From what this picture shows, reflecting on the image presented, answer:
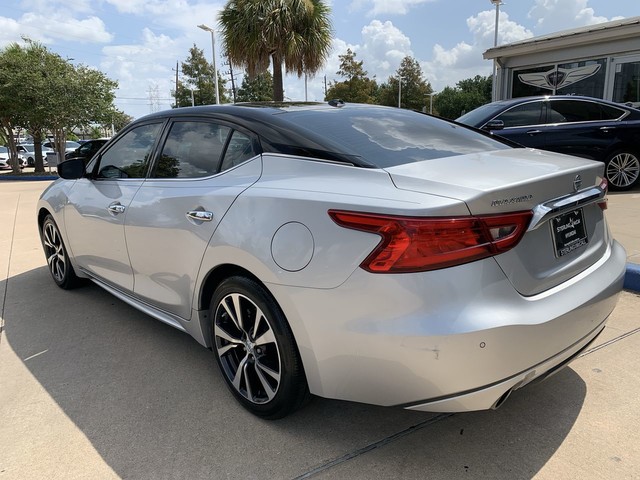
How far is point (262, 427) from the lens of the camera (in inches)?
96.2

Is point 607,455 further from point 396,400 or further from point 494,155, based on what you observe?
point 494,155

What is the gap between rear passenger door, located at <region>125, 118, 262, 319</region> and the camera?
2553 millimetres

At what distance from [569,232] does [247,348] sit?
62.5 inches

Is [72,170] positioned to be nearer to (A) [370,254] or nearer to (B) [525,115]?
(A) [370,254]

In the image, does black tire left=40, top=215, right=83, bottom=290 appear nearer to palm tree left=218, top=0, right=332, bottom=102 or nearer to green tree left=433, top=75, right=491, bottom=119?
palm tree left=218, top=0, right=332, bottom=102

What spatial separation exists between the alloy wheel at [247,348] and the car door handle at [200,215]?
1.32ft

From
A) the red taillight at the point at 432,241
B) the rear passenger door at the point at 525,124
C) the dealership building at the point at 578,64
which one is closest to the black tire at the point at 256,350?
the red taillight at the point at 432,241

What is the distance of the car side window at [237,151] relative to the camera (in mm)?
2580

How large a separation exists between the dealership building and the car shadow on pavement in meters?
12.3

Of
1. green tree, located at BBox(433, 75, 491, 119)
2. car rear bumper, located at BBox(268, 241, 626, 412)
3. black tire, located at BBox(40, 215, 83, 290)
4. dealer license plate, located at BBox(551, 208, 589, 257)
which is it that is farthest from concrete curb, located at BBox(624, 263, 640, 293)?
green tree, located at BBox(433, 75, 491, 119)

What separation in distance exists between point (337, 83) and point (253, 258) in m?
42.2

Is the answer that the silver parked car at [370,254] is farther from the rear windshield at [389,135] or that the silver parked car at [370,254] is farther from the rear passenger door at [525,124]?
the rear passenger door at [525,124]

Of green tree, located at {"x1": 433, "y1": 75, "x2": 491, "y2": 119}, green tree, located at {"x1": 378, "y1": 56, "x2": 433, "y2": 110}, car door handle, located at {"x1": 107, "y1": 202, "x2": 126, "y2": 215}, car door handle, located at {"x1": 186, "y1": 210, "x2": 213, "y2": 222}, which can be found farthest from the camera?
green tree, located at {"x1": 433, "y1": 75, "x2": 491, "y2": 119}

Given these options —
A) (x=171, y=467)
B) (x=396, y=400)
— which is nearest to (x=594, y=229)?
(x=396, y=400)
